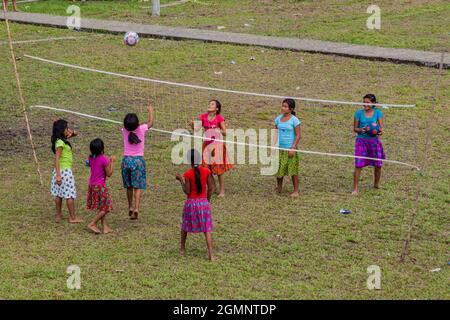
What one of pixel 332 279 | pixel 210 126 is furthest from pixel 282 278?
pixel 210 126

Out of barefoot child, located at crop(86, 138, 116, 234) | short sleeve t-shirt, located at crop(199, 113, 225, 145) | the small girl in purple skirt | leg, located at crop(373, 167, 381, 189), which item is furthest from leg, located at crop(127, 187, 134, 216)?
leg, located at crop(373, 167, 381, 189)

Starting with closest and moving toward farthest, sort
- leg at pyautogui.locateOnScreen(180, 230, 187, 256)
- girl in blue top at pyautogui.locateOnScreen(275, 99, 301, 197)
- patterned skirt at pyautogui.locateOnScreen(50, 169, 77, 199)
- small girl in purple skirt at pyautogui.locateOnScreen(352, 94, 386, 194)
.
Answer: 1. leg at pyautogui.locateOnScreen(180, 230, 187, 256)
2. patterned skirt at pyautogui.locateOnScreen(50, 169, 77, 199)
3. girl in blue top at pyautogui.locateOnScreen(275, 99, 301, 197)
4. small girl in purple skirt at pyautogui.locateOnScreen(352, 94, 386, 194)

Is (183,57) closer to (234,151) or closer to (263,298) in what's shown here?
(234,151)

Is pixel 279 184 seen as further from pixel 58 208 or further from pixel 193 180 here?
pixel 58 208

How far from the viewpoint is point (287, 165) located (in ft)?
36.8

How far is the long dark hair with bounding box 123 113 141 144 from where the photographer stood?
409 inches

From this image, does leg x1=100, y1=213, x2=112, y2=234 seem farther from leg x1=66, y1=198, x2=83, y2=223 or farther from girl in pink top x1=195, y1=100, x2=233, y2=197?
girl in pink top x1=195, y1=100, x2=233, y2=197

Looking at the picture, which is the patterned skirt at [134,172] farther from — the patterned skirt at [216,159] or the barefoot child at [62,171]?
the patterned skirt at [216,159]

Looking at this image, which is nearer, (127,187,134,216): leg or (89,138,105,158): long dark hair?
(89,138,105,158): long dark hair

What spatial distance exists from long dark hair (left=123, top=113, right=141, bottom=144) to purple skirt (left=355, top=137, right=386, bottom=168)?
2.61m

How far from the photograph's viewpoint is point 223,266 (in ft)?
29.6

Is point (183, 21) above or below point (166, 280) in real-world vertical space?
above

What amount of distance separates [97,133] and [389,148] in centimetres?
417

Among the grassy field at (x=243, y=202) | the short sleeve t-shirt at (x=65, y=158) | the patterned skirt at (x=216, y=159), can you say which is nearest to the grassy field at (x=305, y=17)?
the grassy field at (x=243, y=202)
